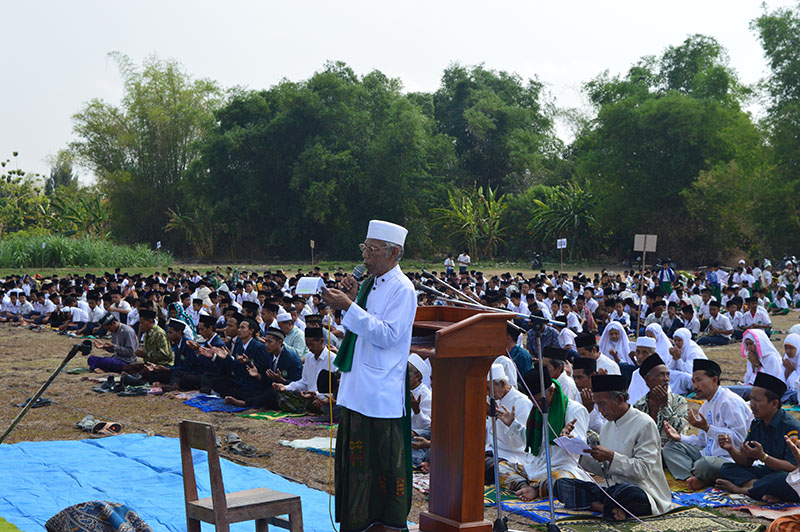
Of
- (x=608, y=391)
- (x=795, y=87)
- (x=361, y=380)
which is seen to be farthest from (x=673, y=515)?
(x=795, y=87)

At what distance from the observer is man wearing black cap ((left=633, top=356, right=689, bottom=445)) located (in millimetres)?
7441

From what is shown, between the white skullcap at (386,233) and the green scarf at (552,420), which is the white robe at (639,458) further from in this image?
the white skullcap at (386,233)

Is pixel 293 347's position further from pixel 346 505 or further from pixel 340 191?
pixel 340 191

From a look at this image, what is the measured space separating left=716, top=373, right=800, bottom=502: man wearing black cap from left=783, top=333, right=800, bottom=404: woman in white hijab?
3.82 m

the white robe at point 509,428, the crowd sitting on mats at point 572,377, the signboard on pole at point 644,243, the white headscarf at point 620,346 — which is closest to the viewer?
the crowd sitting on mats at point 572,377

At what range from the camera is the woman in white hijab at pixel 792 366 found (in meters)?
9.95

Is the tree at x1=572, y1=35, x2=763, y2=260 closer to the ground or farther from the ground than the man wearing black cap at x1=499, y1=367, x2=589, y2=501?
farther from the ground

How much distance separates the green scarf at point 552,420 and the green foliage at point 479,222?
35.4 metres

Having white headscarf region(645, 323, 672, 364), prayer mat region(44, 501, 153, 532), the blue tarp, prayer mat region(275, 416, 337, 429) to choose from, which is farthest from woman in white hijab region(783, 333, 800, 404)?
prayer mat region(44, 501, 153, 532)

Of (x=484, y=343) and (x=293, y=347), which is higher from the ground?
(x=484, y=343)

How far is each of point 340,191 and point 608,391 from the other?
3816cm

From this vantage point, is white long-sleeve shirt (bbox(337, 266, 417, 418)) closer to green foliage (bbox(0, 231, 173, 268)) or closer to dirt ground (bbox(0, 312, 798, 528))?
dirt ground (bbox(0, 312, 798, 528))

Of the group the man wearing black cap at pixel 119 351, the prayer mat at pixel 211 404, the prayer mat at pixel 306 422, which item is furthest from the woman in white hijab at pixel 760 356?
the man wearing black cap at pixel 119 351

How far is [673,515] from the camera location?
5.83 m
